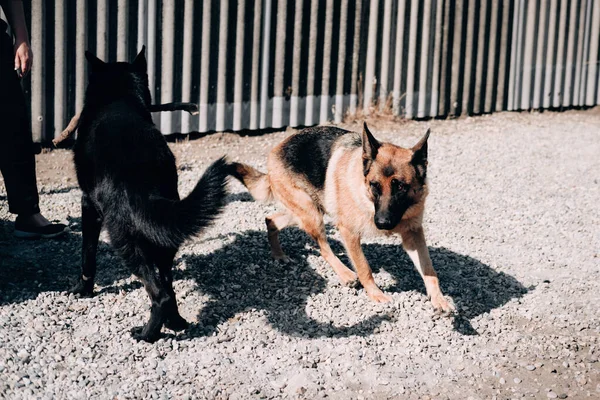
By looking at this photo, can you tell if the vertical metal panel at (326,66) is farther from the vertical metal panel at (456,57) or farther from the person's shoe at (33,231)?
the person's shoe at (33,231)

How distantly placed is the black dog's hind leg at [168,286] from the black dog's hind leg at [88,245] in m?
0.63

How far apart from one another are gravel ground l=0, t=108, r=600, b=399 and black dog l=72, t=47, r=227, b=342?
350 millimetres

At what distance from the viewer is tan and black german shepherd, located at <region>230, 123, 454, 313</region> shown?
5234mm

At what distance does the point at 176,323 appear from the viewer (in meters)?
4.86

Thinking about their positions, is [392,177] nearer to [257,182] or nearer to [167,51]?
[257,182]

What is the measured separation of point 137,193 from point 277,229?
1877mm

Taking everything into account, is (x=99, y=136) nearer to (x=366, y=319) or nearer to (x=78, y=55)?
(x=366, y=319)

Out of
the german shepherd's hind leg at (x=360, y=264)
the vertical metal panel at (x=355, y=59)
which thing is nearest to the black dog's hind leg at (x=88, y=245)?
the german shepherd's hind leg at (x=360, y=264)

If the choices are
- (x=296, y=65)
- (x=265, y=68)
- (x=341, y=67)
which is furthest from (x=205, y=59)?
(x=341, y=67)

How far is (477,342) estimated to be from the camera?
509cm

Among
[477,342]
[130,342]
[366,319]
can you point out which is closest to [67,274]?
[130,342]

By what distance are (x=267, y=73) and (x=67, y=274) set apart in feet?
14.7

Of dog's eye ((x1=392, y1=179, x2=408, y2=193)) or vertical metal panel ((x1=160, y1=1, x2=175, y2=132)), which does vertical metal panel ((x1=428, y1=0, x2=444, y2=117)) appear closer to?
vertical metal panel ((x1=160, y1=1, x2=175, y2=132))

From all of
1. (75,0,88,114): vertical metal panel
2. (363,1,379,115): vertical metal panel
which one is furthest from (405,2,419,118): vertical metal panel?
(75,0,88,114): vertical metal panel
